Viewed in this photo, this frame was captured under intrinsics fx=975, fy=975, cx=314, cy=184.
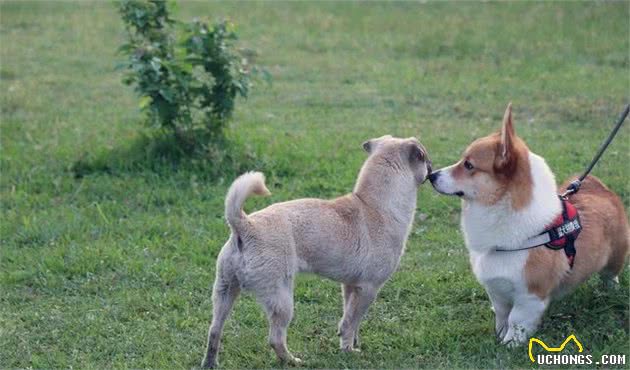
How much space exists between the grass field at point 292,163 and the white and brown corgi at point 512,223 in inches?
10.7

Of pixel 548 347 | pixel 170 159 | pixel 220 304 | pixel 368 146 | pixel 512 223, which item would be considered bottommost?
pixel 170 159

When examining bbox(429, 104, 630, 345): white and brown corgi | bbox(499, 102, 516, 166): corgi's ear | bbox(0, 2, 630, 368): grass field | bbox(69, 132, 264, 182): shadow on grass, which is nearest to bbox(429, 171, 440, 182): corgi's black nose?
bbox(429, 104, 630, 345): white and brown corgi

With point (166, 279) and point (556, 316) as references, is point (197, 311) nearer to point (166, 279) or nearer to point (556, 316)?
point (166, 279)

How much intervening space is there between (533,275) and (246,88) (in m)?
3.94

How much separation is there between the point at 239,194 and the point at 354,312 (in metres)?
0.96

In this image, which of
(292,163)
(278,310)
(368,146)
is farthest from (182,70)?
(278,310)

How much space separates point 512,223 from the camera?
4875 mm

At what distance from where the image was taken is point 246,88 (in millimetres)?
8188

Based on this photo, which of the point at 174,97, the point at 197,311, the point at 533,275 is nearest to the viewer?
the point at 533,275

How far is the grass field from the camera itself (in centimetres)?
527

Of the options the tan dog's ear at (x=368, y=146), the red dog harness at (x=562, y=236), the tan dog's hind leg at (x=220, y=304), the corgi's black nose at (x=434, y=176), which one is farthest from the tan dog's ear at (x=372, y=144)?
the tan dog's hind leg at (x=220, y=304)

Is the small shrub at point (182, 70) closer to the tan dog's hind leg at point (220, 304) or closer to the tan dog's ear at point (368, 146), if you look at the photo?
the tan dog's ear at point (368, 146)

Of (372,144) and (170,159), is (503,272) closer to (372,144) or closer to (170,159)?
(372,144)

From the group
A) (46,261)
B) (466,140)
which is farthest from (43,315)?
(466,140)
